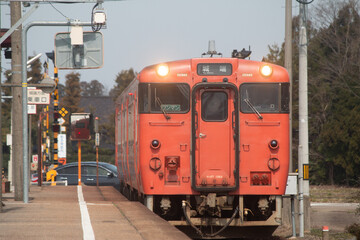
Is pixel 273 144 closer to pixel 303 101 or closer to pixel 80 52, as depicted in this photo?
pixel 303 101

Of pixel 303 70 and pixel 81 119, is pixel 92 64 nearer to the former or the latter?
pixel 303 70

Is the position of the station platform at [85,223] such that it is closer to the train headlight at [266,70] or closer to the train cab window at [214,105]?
the train cab window at [214,105]

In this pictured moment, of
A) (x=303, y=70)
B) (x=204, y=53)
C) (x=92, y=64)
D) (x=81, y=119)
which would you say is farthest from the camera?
(x=81, y=119)

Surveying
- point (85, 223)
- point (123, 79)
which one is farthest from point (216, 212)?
point (123, 79)

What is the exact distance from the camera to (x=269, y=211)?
1352cm

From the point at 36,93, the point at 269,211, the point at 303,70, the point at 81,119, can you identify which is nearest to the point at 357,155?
the point at 81,119

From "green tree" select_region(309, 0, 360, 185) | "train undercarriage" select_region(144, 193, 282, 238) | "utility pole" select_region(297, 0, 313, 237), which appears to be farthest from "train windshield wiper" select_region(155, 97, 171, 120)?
"green tree" select_region(309, 0, 360, 185)

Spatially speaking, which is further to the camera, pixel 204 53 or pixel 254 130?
pixel 204 53

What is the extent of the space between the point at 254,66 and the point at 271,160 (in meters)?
1.69

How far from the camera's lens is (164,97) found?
1331 cm

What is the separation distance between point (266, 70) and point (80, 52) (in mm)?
7284

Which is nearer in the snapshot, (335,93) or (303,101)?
(303,101)

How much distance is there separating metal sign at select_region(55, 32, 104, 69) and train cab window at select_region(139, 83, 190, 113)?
20.8 feet

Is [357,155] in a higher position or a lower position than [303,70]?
lower
